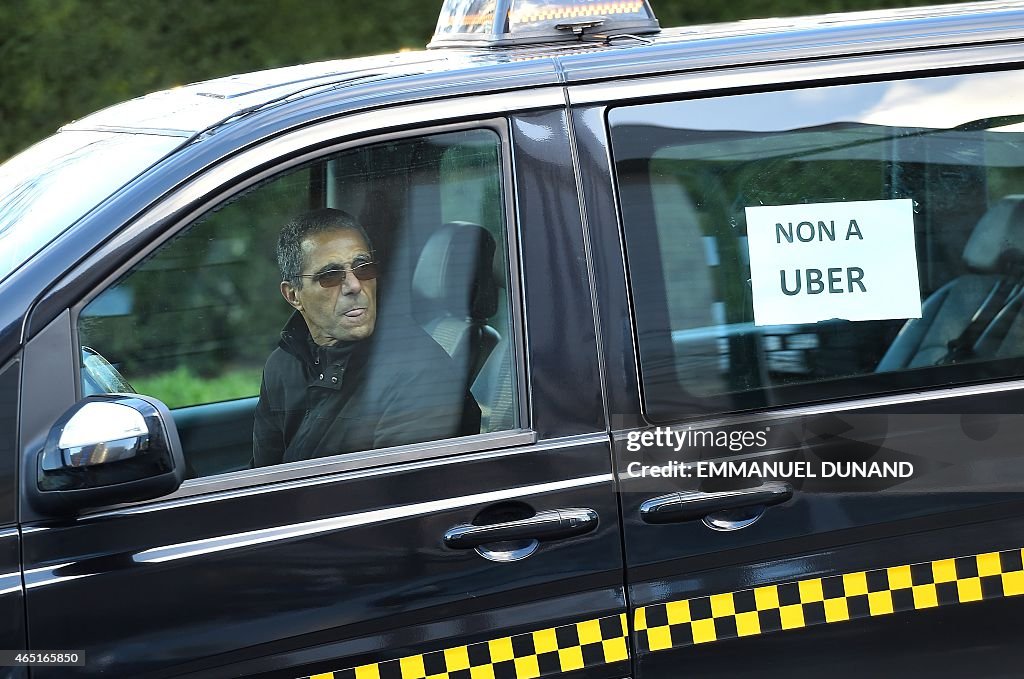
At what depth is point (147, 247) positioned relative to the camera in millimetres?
2070

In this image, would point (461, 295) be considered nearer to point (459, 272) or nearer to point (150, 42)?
point (459, 272)

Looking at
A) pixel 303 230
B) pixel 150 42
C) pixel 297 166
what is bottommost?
pixel 303 230

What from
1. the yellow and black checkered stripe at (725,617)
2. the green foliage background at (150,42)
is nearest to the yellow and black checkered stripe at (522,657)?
the yellow and black checkered stripe at (725,617)

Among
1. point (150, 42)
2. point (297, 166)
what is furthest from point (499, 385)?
point (150, 42)

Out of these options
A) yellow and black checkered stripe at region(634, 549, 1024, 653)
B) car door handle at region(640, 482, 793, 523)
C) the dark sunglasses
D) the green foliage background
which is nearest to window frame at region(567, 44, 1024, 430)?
car door handle at region(640, 482, 793, 523)

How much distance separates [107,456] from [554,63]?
1.07m

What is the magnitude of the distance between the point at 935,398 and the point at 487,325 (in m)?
0.84

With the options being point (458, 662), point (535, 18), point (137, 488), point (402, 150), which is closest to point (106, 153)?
point (402, 150)

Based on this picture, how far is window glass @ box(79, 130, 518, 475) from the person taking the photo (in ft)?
7.22

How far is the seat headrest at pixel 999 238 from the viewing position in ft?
7.78

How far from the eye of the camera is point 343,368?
7.47 ft

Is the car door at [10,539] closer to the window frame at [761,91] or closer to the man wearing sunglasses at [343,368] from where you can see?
the man wearing sunglasses at [343,368]

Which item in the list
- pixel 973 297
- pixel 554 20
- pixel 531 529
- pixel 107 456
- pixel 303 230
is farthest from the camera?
pixel 554 20

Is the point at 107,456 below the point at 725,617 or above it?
above
